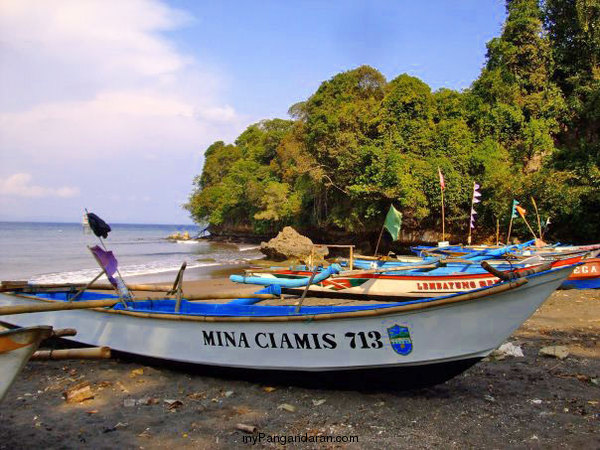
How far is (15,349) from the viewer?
13.5 feet

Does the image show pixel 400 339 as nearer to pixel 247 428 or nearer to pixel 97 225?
pixel 247 428

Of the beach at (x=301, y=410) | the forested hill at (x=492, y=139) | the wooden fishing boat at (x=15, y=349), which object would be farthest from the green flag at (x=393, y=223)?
the forested hill at (x=492, y=139)

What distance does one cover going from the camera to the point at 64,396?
638 centimetres

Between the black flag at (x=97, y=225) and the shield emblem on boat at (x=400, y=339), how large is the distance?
500 centimetres

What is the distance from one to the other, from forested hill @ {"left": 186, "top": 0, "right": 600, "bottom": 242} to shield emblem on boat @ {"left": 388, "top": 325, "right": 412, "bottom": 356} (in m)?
19.9

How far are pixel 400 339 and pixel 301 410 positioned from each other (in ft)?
5.10

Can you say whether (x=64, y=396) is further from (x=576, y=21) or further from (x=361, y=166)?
(x=576, y=21)

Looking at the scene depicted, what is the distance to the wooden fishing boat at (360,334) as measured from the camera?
17.3 feet

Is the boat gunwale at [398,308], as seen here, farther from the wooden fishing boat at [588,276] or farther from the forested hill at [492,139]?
the forested hill at [492,139]

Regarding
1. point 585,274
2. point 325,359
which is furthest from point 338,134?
point 325,359

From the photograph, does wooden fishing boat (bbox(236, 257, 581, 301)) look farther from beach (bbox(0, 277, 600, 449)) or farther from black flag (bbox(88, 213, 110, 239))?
black flag (bbox(88, 213, 110, 239))

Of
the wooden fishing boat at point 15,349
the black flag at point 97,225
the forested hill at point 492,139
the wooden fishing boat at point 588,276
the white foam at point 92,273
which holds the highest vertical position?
the forested hill at point 492,139

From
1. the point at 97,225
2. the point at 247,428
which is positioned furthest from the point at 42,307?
the point at 247,428

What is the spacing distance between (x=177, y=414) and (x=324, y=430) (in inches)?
74.9
